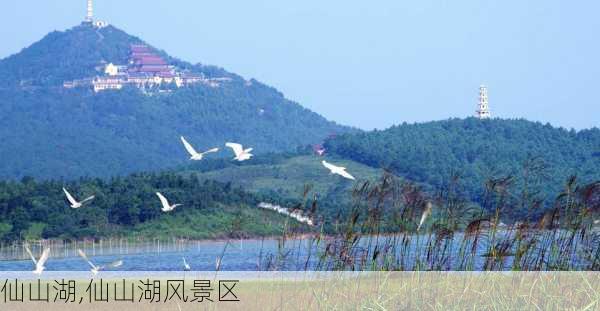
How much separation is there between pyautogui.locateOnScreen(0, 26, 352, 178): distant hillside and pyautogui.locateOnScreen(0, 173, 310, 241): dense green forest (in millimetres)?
42790

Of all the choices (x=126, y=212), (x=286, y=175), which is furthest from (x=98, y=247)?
(x=286, y=175)

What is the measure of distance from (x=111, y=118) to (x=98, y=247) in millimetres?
85686

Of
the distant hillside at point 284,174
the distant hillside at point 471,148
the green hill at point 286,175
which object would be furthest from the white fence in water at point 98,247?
the distant hillside at point 471,148

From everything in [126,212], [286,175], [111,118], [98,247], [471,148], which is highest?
[111,118]

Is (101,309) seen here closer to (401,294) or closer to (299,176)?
(401,294)

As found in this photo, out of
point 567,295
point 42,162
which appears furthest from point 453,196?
point 42,162

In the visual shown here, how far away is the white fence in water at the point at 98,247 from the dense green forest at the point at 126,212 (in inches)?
17.7

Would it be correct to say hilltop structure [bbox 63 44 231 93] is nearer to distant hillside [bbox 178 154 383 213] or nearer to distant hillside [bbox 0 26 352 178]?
distant hillside [bbox 0 26 352 178]

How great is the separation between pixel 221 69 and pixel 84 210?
401 feet

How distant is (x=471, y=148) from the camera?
10612cm

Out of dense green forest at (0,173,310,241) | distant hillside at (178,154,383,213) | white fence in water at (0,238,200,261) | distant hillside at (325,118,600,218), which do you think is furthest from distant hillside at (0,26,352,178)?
white fence in water at (0,238,200,261)

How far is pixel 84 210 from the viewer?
6556 cm

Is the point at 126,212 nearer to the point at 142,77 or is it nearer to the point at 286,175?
the point at 286,175

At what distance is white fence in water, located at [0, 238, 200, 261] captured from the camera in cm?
6056
